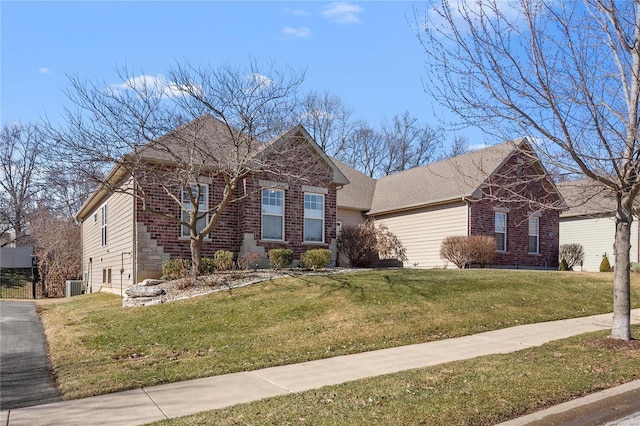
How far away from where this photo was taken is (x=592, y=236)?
28766mm

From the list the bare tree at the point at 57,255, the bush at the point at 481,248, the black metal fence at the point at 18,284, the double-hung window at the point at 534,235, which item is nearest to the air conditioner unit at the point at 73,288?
A: the black metal fence at the point at 18,284

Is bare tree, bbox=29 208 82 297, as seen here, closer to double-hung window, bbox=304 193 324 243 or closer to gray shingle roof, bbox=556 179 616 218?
double-hung window, bbox=304 193 324 243

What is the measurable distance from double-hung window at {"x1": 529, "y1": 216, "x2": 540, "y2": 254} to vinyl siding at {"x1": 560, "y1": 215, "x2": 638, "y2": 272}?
4.67m

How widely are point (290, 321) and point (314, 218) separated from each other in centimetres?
Result: 911

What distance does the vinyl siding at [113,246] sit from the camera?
1745 cm

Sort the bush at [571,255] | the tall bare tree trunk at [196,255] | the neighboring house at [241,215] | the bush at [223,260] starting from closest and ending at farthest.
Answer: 1. the tall bare tree trunk at [196,255]
2. the bush at [223,260]
3. the neighboring house at [241,215]
4. the bush at [571,255]

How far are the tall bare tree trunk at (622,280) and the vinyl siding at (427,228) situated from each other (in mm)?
12344

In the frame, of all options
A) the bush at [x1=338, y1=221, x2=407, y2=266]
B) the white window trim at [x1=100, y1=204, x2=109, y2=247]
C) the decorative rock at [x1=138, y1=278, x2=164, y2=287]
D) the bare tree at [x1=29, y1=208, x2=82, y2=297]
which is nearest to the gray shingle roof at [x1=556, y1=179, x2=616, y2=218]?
the bush at [x1=338, y1=221, x2=407, y2=266]

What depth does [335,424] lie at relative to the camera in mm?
5027

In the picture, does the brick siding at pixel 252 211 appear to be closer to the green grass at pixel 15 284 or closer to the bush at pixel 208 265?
the bush at pixel 208 265

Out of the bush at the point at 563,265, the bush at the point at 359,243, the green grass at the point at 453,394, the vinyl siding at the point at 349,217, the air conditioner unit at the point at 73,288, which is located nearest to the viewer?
the green grass at the point at 453,394

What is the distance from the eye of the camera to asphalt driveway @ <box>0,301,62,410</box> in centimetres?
646

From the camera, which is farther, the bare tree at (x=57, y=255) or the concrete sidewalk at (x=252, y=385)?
the bare tree at (x=57, y=255)

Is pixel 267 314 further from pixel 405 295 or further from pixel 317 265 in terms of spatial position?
pixel 317 265
